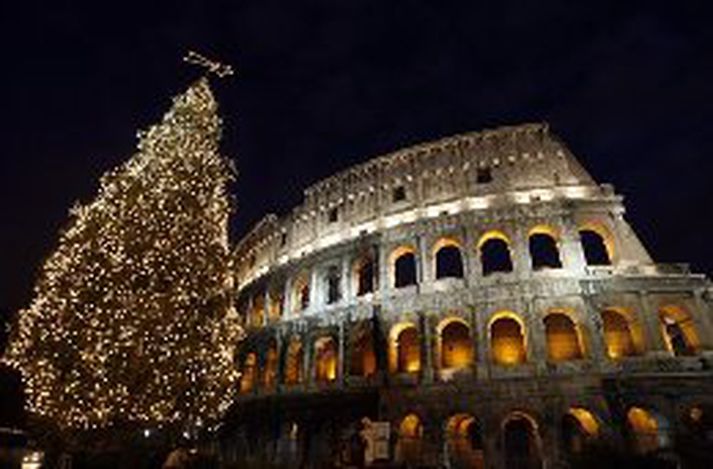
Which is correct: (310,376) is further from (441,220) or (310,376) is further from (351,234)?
(441,220)

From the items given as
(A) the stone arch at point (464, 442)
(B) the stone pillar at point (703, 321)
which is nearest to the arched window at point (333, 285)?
(A) the stone arch at point (464, 442)

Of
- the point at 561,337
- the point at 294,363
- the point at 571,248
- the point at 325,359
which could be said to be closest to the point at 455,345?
the point at 561,337

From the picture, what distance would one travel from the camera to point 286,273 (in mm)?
29672

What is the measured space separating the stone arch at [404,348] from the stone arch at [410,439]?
2.14 m

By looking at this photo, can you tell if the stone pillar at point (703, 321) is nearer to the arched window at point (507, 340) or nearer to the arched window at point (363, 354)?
the arched window at point (507, 340)

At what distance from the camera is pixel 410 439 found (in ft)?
72.9

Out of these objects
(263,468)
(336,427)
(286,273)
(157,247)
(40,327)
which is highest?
(286,273)

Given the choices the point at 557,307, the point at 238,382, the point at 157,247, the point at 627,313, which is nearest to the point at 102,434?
the point at 157,247

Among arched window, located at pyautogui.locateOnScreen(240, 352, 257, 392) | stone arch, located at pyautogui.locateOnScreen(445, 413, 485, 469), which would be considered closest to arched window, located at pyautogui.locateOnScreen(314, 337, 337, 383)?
arched window, located at pyautogui.locateOnScreen(240, 352, 257, 392)

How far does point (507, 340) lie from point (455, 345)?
7.60ft

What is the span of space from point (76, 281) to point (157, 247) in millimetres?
2509

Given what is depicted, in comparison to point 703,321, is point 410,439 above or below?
below

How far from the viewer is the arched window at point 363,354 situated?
24219 millimetres

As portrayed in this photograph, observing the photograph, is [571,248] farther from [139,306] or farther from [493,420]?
[139,306]
